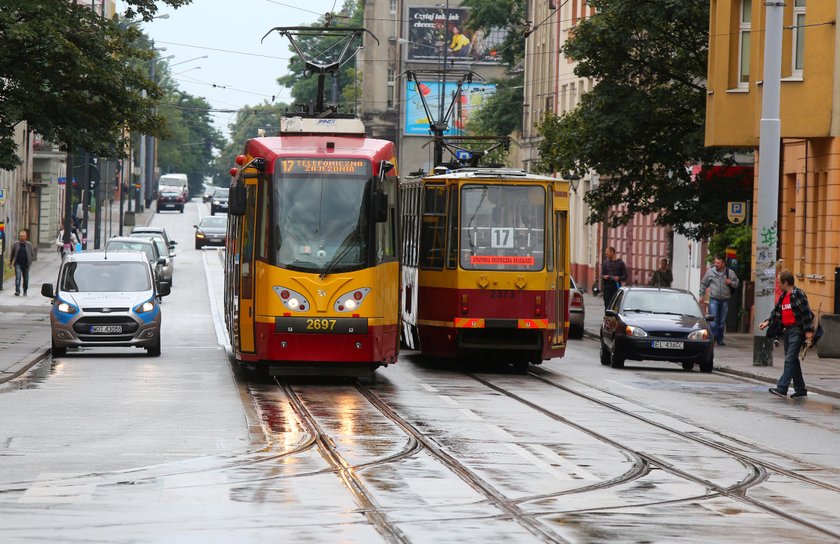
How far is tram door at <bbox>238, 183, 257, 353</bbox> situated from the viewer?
74.1 feet

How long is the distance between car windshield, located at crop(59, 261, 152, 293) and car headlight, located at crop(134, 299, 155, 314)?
87 cm

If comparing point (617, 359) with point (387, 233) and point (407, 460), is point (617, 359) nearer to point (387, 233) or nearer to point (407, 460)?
point (387, 233)

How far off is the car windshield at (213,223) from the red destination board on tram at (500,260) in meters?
56.1

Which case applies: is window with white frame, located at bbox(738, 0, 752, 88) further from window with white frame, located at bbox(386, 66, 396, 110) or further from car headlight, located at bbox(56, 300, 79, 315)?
window with white frame, located at bbox(386, 66, 396, 110)

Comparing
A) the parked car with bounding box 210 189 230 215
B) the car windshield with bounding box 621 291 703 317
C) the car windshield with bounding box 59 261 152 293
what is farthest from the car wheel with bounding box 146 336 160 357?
the parked car with bounding box 210 189 230 215

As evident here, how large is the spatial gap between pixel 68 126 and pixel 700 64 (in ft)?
54.6

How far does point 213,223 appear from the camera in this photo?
81.9 m

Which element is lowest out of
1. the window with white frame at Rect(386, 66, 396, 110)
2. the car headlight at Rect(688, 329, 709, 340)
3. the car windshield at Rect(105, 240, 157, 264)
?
the car headlight at Rect(688, 329, 709, 340)

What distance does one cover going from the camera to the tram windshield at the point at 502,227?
2611cm

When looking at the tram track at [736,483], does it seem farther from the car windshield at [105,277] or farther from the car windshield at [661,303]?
the car windshield at [105,277]

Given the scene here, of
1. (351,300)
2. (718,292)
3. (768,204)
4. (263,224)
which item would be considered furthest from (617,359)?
(263,224)

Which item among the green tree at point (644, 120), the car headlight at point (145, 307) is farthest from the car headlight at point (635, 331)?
the green tree at point (644, 120)

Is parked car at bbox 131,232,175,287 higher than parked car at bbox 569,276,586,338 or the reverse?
higher

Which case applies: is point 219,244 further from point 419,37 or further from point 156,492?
point 156,492
